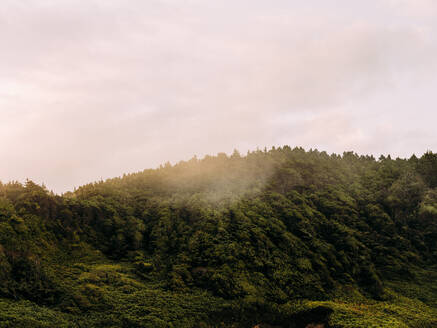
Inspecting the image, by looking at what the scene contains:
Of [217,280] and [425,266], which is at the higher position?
[217,280]

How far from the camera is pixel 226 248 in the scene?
4428cm

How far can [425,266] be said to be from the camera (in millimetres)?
50844

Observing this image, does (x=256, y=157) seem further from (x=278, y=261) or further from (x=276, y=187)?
(x=278, y=261)

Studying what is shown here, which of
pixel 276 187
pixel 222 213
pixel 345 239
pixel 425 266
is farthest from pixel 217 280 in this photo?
pixel 425 266

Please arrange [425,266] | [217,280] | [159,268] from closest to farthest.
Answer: [217,280]
[159,268]
[425,266]

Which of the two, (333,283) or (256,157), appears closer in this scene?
(333,283)

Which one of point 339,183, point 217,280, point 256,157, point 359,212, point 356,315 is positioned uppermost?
point 256,157

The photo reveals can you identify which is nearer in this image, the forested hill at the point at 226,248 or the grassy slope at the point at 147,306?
the grassy slope at the point at 147,306

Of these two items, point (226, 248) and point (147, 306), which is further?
point (226, 248)

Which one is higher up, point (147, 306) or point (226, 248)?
point (226, 248)

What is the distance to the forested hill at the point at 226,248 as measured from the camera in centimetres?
3347

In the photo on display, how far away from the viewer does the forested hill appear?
33469mm

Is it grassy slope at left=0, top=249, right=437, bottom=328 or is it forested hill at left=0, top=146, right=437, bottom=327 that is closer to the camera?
grassy slope at left=0, top=249, right=437, bottom=328

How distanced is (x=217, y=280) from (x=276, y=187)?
2660 centimetres
